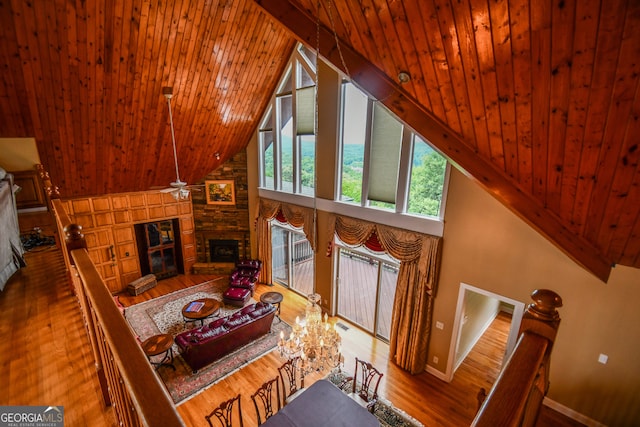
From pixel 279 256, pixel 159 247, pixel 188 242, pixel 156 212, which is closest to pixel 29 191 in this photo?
pixel 156 212

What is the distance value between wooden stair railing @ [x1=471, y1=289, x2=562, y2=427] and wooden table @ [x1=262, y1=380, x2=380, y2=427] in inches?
104

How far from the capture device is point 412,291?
5289mm

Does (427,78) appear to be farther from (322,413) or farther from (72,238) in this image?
(322,413)

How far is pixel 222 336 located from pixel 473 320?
16.8 feet

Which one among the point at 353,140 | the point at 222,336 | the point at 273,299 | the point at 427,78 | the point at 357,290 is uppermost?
the point at 427,78

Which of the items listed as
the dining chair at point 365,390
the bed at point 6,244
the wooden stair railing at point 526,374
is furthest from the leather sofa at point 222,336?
the wooden stair railing at point 526,374

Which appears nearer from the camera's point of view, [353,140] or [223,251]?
[353,140]

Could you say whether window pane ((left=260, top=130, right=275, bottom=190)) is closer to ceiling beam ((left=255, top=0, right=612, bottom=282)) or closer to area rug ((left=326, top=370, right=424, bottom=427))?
ceiling beam ((left=255, top=0, right=612, bottom=282))

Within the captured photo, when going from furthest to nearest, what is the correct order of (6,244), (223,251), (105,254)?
(223,251) < (105,254) < (6,244)

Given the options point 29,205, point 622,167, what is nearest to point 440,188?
point 622,167

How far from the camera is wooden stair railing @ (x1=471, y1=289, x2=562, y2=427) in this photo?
768 millimetres

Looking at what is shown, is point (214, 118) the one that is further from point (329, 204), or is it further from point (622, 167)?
point (622, 167)

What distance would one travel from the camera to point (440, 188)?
495 cm

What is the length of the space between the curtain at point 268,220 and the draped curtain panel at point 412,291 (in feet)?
6.53
